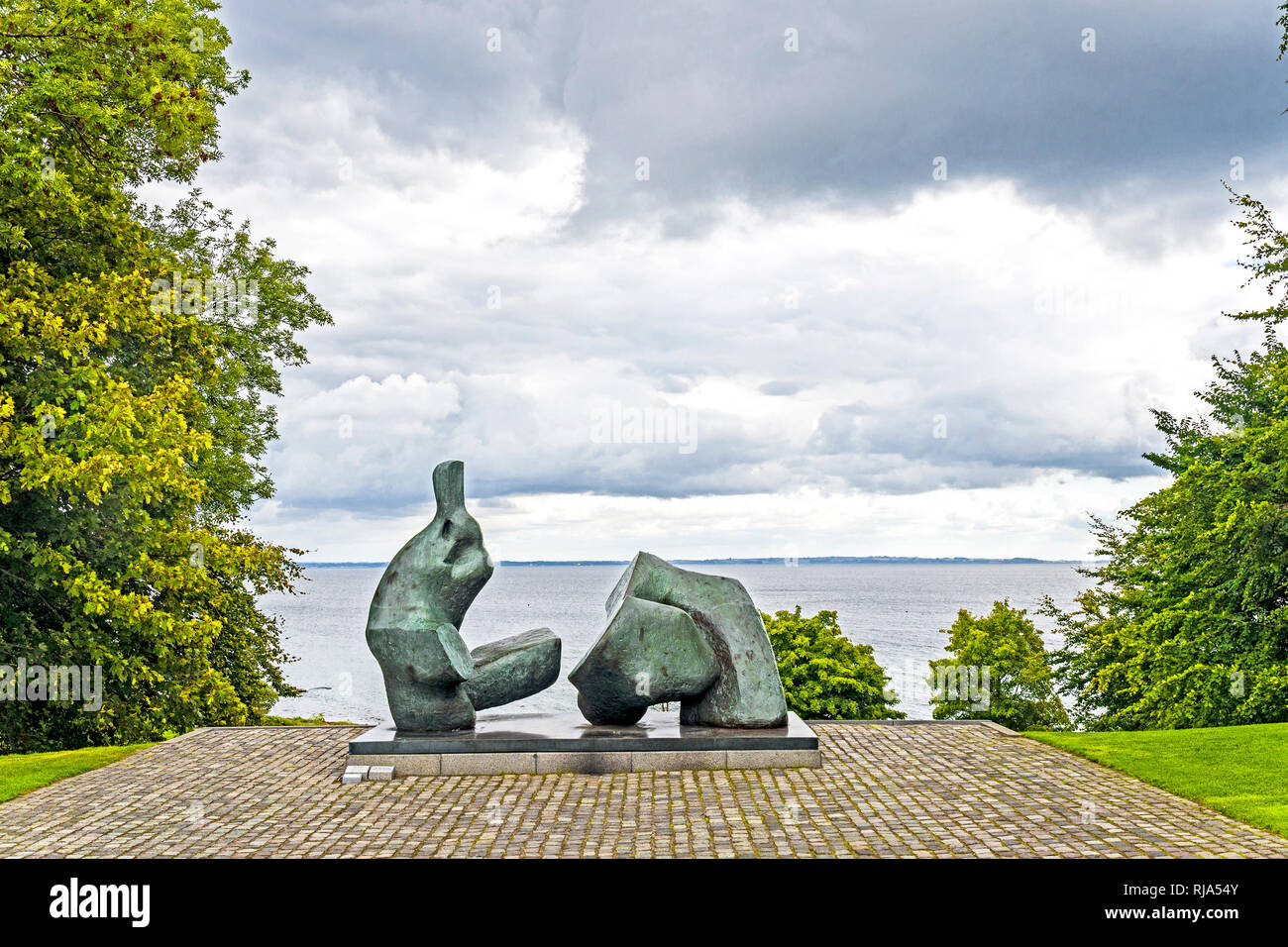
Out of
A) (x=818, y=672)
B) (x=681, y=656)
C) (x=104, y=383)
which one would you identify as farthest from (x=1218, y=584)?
(x=104, y=383)

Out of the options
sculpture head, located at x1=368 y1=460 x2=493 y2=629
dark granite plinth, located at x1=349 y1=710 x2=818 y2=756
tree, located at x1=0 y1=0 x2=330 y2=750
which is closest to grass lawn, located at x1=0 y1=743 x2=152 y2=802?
tree, located at x1=0 y1=0 x2=330 y2=750

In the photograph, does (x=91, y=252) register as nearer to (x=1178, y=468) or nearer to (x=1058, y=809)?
(x=1058, y=809)

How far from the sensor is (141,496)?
1522 cm

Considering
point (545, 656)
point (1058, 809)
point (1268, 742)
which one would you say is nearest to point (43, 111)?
point (545, 656)

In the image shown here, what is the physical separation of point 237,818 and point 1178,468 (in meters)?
23.3

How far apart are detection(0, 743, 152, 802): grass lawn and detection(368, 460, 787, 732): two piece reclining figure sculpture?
13.0 ft

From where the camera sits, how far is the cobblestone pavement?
8898mm

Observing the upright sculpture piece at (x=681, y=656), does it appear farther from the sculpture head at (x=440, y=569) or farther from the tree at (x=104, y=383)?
the tree at (x=104, y=383)

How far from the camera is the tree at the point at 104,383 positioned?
14.4 m

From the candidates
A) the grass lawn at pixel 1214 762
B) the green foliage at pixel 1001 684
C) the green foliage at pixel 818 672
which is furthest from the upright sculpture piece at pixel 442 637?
the green foliage at pixel 1001 684

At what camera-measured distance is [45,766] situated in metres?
13.0

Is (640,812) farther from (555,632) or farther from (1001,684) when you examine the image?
(555,632)

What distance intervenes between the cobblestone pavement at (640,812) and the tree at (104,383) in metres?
3.54

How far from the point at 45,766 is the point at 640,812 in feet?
26.0
